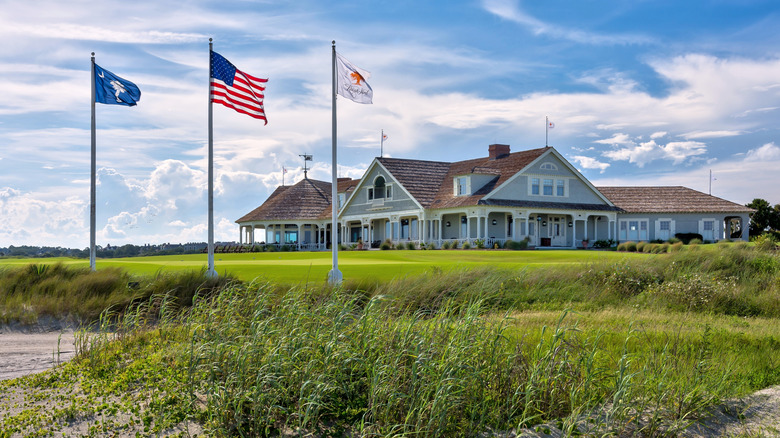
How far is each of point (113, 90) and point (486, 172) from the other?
2734 centimetres

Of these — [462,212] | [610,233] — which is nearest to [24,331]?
[462,212]

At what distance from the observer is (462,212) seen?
43.2 meters

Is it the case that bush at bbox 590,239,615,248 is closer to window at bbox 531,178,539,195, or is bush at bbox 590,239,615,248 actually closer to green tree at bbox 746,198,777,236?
window at bbox 531,178,539,195

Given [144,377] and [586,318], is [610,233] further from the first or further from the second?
[144,377]

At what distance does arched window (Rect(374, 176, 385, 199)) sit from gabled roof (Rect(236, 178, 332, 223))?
20.8 ft

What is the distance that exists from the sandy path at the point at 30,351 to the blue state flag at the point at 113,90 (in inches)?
377

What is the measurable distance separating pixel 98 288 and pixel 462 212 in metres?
30.4

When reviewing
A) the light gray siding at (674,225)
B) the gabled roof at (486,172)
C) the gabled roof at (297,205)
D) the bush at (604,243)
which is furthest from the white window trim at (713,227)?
the gabled roof at (297,205)

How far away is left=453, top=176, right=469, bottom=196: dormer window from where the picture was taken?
143 feet

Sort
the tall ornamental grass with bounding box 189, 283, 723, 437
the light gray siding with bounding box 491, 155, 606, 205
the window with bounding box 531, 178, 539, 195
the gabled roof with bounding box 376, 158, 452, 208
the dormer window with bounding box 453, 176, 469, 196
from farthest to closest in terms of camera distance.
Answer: the gabled roof with bounding box 376, 158, 452, 208 < the window with bounding box 531, 178, 539, 195 < the dormer window with bounding box 453, 176, 469, 196 < the light gray siding with bounding box 491, 155, 606, 205 < the tall ornamental grass with bounding box 189, 283, 723, 437

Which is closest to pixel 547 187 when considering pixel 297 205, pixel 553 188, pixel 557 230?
Result: pixel 553 188

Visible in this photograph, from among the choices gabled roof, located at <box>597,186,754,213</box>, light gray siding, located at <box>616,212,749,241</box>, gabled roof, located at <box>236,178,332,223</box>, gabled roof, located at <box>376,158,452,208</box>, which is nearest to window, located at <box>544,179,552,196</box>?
gabled roof, located at <box>597,186,754,213</box>

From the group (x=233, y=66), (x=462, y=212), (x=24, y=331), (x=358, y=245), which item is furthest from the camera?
(x=358, y=245)

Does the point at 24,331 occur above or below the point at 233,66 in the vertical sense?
below
